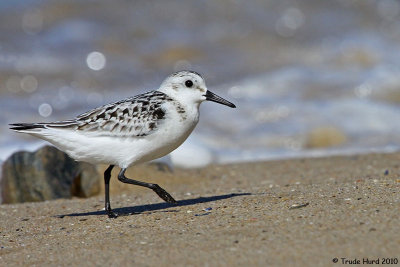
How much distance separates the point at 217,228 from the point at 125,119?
4.88 feet

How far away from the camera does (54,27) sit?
731 inches

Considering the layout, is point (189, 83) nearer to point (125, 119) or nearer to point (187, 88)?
point (187, 88)

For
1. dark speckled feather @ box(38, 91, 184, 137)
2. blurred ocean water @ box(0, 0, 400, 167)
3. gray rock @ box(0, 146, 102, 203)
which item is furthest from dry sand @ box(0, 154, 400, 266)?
blurred ocean water @ box(0, 0, 400, 167)

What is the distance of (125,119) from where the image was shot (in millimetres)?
5883

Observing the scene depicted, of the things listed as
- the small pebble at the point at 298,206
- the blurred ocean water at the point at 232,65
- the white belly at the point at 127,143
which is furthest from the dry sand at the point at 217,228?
the blurred ocean water at the point at 232,65

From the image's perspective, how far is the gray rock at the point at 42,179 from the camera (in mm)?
7922

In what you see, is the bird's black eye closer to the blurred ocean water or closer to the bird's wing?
the bird's wing

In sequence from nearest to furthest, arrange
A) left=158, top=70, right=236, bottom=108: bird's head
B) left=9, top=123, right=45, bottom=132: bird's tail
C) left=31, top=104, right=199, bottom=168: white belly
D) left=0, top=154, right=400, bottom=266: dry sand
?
1. left=0, top=154, right=400, bottom=266: dry sand
2. left=31, top=104, right=199, bottom=168: white belly
3. left=9, top=123, right=45, bottom=132: bird's tail
4. left=158, top=70, right=236, bottom=108: bird's head

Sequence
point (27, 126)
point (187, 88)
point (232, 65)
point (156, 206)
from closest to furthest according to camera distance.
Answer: point (27, 126)
point (187, 88)
point (156, 206)
point (232, 65)

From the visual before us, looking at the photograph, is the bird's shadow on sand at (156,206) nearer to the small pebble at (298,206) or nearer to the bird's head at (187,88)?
the bird's head at (187,88)

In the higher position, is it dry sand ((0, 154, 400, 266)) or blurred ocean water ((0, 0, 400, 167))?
blurred ocean water ((0, 0, 400, 167))

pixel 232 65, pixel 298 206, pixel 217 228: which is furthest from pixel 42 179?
pixel 232 65

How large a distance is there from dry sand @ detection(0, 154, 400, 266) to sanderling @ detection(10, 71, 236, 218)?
1.93 feet

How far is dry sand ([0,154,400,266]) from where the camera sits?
13.9 feet
